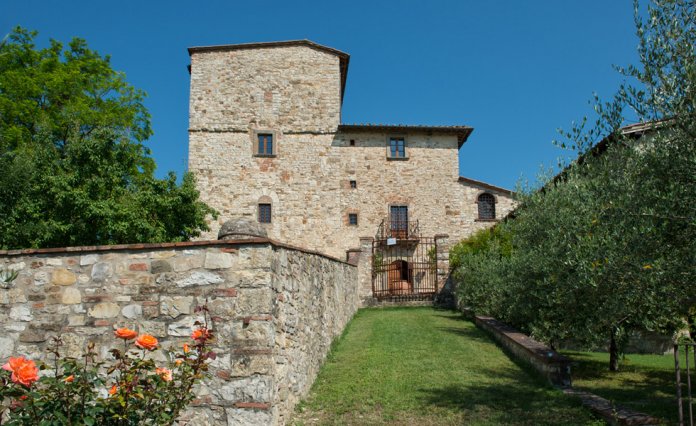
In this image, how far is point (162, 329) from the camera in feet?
16.3

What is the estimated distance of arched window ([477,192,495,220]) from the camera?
23.7 meters

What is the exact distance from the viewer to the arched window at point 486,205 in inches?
932

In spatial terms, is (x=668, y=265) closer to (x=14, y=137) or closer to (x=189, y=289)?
(x=189, y=289)

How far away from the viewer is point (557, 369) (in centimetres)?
664

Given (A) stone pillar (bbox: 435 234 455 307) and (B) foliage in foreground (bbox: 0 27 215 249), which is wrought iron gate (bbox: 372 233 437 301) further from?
(B) foliage in foreground (bbox: 0 27 215 249)

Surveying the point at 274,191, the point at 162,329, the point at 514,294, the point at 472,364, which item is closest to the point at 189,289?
the point at 162,329

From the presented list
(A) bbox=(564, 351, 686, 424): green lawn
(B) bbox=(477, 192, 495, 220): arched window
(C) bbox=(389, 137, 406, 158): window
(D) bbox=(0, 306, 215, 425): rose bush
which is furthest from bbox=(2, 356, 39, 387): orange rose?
(B) bbox=(477, 192, 495, 220): arched window

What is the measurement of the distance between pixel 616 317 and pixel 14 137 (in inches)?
703

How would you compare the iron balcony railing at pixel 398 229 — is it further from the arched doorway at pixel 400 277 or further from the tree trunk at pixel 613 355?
the tree trunk at pixel 613 355

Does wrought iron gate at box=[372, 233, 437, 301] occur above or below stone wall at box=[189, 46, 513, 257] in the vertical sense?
below

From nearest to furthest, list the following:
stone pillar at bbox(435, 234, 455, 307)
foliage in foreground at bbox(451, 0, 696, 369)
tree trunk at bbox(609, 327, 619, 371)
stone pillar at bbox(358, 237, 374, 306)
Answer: foliage in foreground at bbox(451, 0, 696, 369) → tree trunk at bbox(609, 327, 619, 371) → stone pillar at bbox(358, 237, 374, 306) → stone pillar at bbox(435, 234, 455, 307)

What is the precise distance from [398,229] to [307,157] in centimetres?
542

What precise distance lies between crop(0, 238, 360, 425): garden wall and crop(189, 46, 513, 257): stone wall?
16.6 metres

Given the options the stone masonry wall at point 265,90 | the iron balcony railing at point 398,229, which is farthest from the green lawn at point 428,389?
the stone masonry wall at point 265,90
